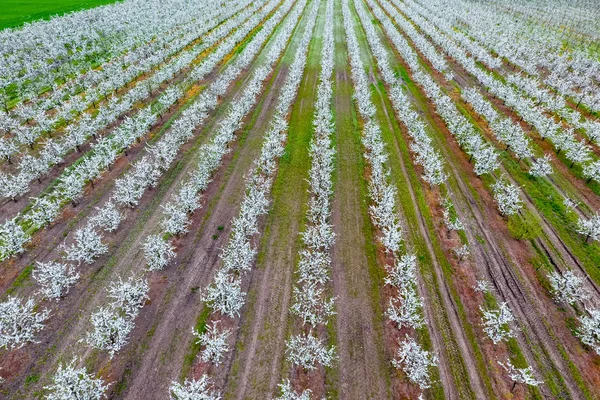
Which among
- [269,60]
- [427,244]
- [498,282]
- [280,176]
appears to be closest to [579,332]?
[498,282]

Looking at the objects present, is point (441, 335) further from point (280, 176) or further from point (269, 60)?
point (269, 60)

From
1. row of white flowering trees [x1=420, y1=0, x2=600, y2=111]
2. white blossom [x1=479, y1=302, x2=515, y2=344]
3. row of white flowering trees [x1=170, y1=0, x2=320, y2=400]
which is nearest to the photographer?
row of white flowering trees [x1=170, y1=0, x2=320, y2=400]

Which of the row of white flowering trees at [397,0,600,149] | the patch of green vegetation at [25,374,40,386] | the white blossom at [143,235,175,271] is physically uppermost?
the row of white flowering trees at [397,0,600,149]

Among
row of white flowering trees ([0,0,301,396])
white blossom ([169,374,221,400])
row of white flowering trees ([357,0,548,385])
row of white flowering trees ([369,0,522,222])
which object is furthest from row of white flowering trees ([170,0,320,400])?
row of white flowering trees ([369,0,522,222])

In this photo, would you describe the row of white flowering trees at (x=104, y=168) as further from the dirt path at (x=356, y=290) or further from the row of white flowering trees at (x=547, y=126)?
the row of white flowering trees at (x=547, y=126)

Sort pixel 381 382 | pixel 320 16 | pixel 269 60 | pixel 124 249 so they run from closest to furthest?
pixel 381 382 → pixel 124 249 → pixel 269 60 → pixel 320 16

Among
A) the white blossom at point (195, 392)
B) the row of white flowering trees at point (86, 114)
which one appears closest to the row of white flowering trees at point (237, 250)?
the white blossom at point (195, 392)

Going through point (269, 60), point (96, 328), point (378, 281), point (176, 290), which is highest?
point (269, 60)

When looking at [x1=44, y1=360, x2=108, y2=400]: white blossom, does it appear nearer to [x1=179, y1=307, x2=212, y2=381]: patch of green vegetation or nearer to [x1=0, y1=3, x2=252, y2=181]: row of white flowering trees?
[x1=179, y1=307, x2=212, y2=381]: patch of green vegetation
